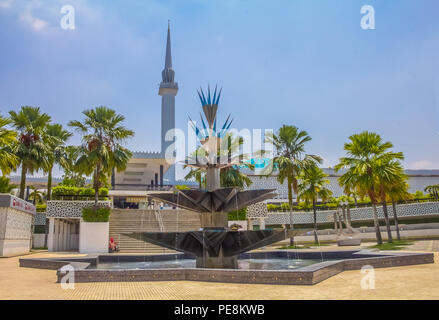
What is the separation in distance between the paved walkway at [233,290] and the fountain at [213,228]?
8.22 ft

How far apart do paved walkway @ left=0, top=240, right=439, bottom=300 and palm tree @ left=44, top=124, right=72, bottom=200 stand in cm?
1825

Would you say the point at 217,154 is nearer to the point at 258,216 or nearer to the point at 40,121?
the point at 258,216

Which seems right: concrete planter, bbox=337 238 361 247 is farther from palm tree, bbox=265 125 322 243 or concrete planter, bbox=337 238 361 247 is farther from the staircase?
the staircase

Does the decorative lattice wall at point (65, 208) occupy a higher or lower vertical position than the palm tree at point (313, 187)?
lower

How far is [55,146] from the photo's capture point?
2784 centimetres

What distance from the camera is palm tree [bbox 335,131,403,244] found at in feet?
70.6

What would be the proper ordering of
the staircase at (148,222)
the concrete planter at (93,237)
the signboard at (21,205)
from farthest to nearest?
1. the staircase at (148,222)
2. the concrete planter at (93,237)
3. the signboard at (21,205)

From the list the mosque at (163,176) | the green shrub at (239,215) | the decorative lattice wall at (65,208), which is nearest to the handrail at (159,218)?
the mosque at (163,176)

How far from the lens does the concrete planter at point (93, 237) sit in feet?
73.5

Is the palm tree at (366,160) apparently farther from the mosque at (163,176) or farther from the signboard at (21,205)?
the signboard at (21,205)

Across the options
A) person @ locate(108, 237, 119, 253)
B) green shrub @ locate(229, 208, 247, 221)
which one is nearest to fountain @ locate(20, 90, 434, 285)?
person @ locate(108, 237, 119, 253)

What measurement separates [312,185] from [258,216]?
18.3 ft
